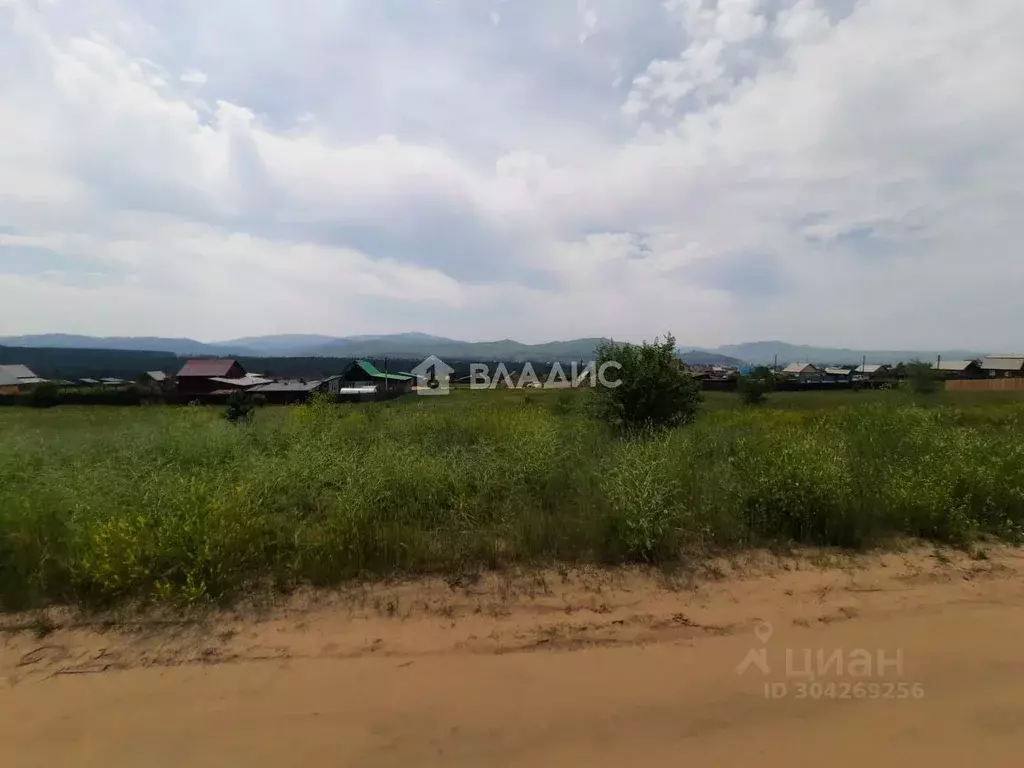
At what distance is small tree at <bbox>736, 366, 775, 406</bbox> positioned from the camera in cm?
3167

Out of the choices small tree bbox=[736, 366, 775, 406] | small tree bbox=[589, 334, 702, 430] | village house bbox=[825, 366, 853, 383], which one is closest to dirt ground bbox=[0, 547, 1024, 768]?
small tree bbox=[589, 334, 702, 430]

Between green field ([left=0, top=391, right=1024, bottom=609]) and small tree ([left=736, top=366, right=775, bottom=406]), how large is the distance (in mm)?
25463

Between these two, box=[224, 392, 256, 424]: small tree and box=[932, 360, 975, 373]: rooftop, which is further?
box=[932, 360, 975, 373]: rooftop

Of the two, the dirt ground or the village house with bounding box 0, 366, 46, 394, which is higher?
the dirt ground

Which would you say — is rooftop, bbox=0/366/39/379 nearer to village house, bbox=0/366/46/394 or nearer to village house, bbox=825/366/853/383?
village house, bbox=0/366/46/394

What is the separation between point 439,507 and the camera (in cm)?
468

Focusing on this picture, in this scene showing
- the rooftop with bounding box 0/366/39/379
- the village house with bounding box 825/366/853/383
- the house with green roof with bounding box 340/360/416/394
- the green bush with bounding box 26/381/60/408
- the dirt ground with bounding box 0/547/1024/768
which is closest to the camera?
the dirt ground with bounding box 0/547/1024/768

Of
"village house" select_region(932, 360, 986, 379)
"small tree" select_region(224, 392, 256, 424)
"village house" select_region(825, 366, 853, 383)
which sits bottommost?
"small tree" select_region(224, 392, 256, 424)

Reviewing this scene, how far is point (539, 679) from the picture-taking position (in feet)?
8.92

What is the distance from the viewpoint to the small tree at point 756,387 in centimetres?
3167

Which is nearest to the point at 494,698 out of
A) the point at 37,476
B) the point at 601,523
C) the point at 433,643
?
the point at 433,643

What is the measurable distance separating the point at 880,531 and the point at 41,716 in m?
6.05

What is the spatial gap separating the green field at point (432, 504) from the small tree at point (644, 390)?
3.04 metres

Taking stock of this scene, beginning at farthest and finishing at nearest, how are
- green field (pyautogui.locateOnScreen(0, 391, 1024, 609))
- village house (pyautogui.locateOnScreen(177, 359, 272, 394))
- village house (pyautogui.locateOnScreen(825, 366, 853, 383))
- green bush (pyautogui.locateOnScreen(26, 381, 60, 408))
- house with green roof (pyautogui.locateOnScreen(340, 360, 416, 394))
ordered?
village house (pyautogui.locateOnScreen(825, 366, 853, 383)), house with green roof (pyautogui.locateOnScreen(340, 360, 416, 394)), village house (pyautogui.locateOnScreen(177, 359, 272, 394)), green bush (pyautogui.locateOnScreen(26, 381, 60, 408)), green field (pyautogui.locateOnScreen(0, 391, 1024, 609))
